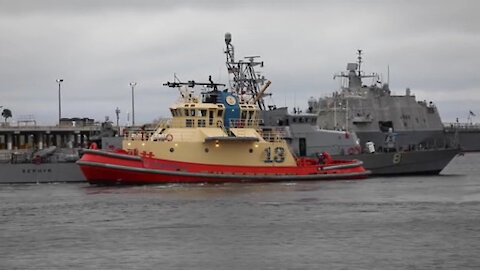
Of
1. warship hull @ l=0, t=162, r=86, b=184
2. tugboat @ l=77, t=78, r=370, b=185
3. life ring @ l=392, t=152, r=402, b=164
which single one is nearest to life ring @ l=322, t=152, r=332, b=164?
tugboat @ l=77, t=78, r=370, b=185

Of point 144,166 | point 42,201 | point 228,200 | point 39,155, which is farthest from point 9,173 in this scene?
point 228,200

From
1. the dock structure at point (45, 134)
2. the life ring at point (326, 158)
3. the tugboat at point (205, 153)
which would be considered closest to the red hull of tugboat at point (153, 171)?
the tugboat at point (205, 153)

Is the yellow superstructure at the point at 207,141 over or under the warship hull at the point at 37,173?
over

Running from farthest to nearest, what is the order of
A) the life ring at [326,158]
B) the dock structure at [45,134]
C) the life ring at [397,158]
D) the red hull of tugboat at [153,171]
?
the dock structure at [45,134]
the life ring at [397,158]
the life ring at [326,158]
the red hull of tugboat at [153,171]

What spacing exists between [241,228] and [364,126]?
5630 cm

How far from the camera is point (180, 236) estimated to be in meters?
32.6

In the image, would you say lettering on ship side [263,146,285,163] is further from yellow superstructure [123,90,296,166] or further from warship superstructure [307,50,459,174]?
warship superstructure [307,50,459,174]

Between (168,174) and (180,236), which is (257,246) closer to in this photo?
(180,236)

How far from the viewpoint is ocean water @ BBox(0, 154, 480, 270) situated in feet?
91.0

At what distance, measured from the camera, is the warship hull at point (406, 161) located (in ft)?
220

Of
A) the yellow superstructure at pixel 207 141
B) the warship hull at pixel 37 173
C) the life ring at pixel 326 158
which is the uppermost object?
the yellow superstructure at pixel 207 141

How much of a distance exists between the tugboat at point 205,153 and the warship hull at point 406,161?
6121mm

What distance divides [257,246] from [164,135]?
1111 inches

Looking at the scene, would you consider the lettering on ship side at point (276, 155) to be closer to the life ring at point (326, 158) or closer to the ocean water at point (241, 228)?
the life ring at point (326, 158)
